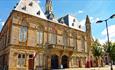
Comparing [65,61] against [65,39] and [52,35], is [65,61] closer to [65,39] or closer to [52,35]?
[65,39]

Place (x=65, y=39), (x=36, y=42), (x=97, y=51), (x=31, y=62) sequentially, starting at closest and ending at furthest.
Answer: (x=31, y=62)
(x=36, y=42)
(x=65, y=39)
(x=97, y=51)

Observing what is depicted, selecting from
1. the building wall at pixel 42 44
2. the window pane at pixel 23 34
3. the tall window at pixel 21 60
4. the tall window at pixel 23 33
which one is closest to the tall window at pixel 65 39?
the building wall at pixel 42 44

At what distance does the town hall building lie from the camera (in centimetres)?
2536

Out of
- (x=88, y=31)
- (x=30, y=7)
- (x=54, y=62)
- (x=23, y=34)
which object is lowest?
(x=54, y=62)

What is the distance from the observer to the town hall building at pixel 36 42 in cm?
2536

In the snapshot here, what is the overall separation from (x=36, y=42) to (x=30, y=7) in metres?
7.44

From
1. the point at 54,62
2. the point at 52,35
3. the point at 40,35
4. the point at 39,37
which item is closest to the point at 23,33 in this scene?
the point at 39,37

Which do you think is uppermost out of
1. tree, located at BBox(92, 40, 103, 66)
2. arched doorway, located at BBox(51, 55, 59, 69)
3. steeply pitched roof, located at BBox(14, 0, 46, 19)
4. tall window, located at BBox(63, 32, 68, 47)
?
steeply pitched roof, located at BBox(14, 0, 46, 19)

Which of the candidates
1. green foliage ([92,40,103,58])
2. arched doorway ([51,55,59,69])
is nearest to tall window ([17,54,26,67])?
arched doorway ([51,55,59,69])

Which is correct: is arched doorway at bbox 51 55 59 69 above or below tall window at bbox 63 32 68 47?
below

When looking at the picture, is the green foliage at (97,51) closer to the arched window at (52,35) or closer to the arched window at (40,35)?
the arched window at (52,35)

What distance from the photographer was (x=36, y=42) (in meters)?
28.2

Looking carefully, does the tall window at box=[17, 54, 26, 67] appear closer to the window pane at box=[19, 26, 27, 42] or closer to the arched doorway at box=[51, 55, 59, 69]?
the window pane at box=[19, 26, 27, 42]

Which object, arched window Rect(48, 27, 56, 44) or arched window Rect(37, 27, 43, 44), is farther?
arched window Rect(48, 27, 56, 44)
